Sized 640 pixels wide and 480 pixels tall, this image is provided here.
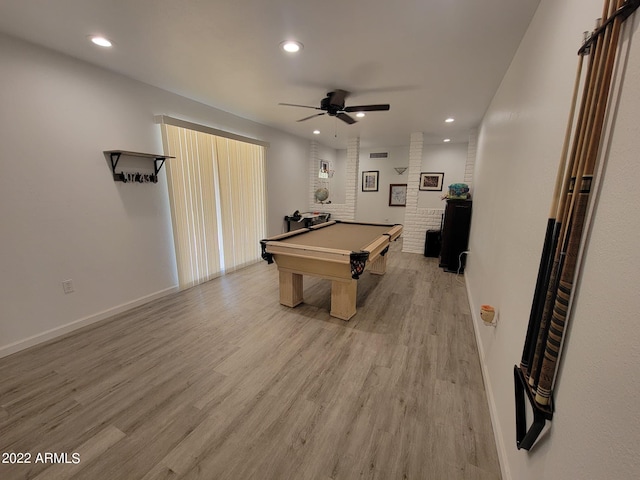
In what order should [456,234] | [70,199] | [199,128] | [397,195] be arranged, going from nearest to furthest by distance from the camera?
[70,199], [199,128], [456,234], [397,195]

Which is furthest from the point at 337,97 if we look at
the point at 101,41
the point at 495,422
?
the point at 495,422

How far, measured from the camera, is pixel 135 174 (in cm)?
288

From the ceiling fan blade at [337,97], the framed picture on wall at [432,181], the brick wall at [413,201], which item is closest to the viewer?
the ceiling fan blade at [337,97]

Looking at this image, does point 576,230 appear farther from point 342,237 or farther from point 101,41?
point 101,41

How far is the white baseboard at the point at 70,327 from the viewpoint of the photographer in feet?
7.09

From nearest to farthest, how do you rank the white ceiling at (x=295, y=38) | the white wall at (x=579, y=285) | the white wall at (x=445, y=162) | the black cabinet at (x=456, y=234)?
the white wall at (x=579, y=285) < the white ceiling at (x=295, y=38) < the black cabinet at (x=456, y=234) < the white wall at (x=445, y=162)

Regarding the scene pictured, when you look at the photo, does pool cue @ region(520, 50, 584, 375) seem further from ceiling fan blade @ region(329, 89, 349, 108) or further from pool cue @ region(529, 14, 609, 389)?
ceiling fan blade @ region(329, 89, 349, 108)

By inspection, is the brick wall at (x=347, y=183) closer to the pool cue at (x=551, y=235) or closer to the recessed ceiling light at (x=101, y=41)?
the recessed ceiling light at (x=101, y=41)

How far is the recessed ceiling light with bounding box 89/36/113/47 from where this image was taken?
6.62ft

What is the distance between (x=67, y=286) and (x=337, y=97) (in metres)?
3.31

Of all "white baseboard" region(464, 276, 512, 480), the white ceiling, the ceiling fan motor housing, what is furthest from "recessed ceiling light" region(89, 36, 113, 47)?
"white baseboard" region(464, 276, 512, 480)

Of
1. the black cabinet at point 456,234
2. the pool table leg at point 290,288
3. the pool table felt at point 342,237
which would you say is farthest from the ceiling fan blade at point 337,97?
the black cabinet at point 456,234

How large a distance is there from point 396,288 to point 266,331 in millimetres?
1926

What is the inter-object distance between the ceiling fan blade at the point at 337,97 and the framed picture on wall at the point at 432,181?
15.3 ft
